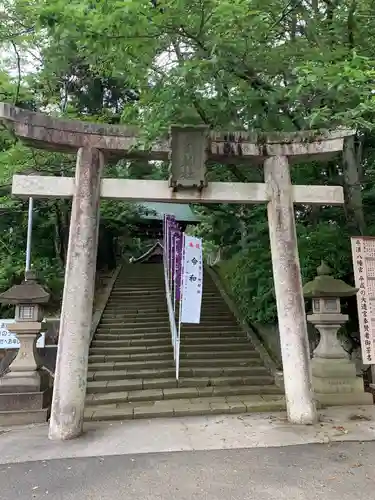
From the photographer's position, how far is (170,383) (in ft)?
25.7

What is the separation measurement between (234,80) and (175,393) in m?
5.61

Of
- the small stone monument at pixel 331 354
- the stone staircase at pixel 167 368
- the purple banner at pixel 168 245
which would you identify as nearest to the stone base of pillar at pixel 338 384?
the small stone monument at pixel 331 354

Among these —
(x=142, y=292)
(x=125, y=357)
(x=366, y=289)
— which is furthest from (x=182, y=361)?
(x=142, y=292)

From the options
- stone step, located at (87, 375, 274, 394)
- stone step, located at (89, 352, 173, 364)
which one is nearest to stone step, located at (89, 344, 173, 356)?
stone step, located at (89, 352, 173, 364)

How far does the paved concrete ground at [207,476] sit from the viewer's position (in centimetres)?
366

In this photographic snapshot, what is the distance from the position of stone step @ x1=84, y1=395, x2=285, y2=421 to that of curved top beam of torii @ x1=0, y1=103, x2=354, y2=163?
409 centimetres

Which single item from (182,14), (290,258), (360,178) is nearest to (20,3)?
(182,14)

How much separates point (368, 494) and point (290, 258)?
315 cm

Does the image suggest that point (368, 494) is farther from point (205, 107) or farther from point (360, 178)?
point (360, 178)

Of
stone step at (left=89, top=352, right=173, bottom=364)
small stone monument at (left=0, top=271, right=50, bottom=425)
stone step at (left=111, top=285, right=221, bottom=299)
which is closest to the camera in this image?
small stone monument at (left=0, top=271, right=50, bottom=425)

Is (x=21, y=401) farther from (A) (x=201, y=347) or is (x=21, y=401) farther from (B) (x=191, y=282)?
(A) (x=201, y=347)

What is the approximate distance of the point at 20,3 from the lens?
6.17 metres

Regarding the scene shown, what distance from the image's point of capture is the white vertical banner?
7.72 metres

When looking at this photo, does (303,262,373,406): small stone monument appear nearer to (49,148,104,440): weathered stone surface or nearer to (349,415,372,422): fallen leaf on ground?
(349,415,372,422): fallen leaf on ground
